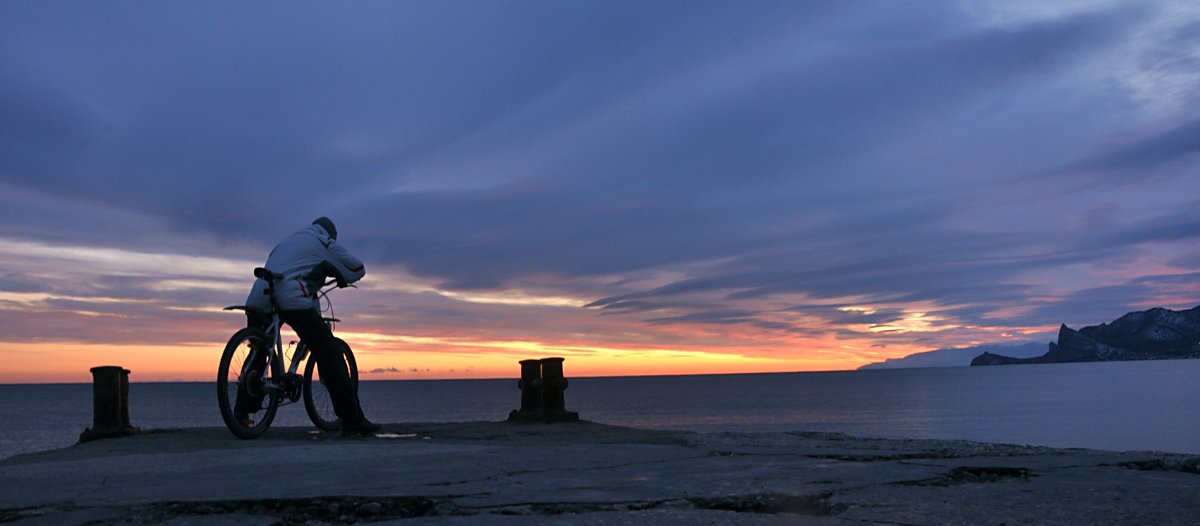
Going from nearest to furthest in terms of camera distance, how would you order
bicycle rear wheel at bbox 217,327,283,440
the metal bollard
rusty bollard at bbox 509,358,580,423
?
bicycle rear wheel at bbox 217,327,283,440 → rusty bollard at bbox 509,358,580,423 → the metal bollard

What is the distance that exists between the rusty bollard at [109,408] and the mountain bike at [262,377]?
1.34 meters

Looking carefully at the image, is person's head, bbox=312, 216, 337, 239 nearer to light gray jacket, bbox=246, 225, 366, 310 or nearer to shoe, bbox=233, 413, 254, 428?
light gray jacket, bbox=246, 225, 366, 310

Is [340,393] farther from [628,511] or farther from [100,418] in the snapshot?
[628,511]

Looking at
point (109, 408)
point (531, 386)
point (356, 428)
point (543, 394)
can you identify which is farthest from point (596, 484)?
point (109, 408)

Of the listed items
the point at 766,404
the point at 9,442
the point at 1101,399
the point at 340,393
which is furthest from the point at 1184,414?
the point at 9,442

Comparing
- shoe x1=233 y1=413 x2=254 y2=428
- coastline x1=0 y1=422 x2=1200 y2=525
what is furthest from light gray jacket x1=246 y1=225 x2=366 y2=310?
coastline x1=0 y1=422 x2=1200 y2=525

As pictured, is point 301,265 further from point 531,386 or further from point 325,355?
point 531,386

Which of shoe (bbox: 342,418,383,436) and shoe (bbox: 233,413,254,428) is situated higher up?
shoe (bbox: 233,413,254,428)

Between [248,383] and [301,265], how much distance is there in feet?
3.69

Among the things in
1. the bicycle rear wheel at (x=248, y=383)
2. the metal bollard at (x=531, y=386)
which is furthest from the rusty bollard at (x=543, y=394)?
the bicycle rear wheel at (x=248, y=383)

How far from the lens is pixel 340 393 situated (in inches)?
296

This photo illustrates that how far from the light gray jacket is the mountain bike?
95 mm

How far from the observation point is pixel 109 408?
7.99 meters

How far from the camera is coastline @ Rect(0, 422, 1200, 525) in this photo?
3332 millimetres
